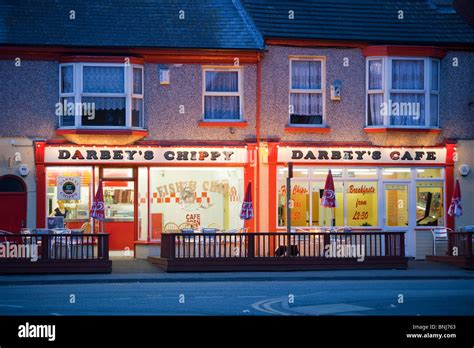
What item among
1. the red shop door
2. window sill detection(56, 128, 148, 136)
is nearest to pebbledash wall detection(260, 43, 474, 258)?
window sill detection(56, 128, 148, 136)

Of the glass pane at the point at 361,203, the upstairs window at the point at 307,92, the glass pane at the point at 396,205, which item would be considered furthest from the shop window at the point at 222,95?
the glass pane at the point at 396,205

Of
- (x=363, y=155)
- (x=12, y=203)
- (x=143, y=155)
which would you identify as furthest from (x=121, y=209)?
(x=363, y=155)

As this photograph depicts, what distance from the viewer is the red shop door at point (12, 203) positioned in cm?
2953

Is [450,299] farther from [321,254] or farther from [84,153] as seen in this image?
[84,153]

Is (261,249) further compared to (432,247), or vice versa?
(432,247)

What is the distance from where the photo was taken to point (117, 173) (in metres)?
30.6

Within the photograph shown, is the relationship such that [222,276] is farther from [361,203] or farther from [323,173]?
[361,203]

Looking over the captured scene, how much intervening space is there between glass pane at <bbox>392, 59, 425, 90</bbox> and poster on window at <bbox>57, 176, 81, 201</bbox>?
10.2 meters

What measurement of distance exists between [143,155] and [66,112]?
8.60 feet

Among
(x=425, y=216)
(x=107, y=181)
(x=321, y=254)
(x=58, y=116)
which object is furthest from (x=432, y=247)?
(x=58, y=116)

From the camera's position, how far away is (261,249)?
1093 inches

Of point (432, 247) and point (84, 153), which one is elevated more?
point (84, 153)

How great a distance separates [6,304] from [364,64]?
1626 cm

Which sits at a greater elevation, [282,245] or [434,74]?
[434,74]
